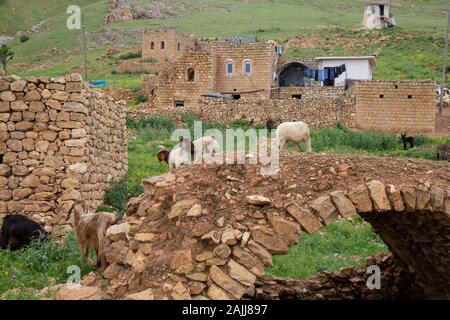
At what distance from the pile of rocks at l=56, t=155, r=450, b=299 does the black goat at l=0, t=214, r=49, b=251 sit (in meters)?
2.76

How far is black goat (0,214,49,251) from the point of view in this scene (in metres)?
9.09

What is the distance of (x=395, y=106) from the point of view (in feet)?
90.4

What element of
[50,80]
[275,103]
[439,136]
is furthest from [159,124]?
[50,80]

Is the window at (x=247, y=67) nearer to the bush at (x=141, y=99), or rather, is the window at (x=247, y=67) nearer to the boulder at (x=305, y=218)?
the bush at (x=141, y=99)

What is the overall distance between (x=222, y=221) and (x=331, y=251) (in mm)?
5783

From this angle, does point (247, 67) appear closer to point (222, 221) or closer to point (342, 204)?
point (342, 204)

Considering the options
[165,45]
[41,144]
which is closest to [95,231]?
[41,144]

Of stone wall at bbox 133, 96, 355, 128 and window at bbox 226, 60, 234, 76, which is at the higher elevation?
window at bbox 226, 60, 234, 76

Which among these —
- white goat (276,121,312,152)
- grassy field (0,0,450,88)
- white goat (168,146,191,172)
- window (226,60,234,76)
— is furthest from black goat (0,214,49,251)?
grassy field (0,0,450,88)

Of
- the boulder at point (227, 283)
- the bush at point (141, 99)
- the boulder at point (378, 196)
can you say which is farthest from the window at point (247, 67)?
the boulder at point (227, 283)

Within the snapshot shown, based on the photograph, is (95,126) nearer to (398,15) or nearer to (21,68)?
(21,68)

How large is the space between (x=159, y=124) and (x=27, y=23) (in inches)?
2850

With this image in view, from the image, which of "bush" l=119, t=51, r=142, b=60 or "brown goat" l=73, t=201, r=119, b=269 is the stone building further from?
"brown goat" l=73, t=201, r=119, b=269

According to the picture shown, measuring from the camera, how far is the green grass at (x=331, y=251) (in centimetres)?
1025
